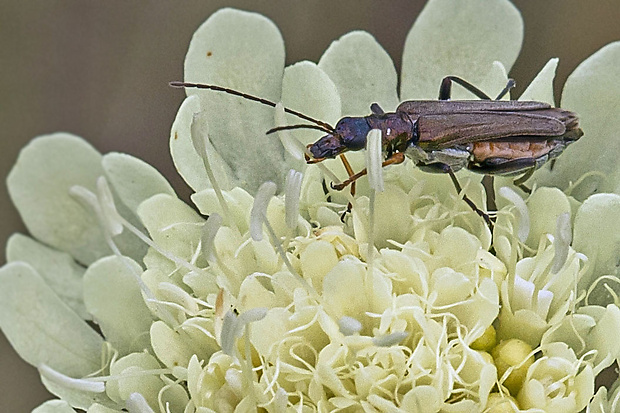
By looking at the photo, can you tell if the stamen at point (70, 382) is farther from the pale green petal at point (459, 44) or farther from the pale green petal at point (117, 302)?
the pale green petal at point (459, 44)

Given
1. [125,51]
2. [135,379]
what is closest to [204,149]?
[135,379]

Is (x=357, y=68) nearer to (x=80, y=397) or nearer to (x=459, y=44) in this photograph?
(x=459, y=44)

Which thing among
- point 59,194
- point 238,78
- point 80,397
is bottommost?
point 80,397

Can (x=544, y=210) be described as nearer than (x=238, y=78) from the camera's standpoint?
Yes

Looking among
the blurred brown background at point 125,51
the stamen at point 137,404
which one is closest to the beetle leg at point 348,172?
the stamen at point 137,404

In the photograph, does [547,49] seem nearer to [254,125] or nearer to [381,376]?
[254,125]

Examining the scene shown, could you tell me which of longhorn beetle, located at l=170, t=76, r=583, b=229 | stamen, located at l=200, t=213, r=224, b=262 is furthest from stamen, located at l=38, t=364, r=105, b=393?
longhorn beetle, located at l=170, t=76, r=583, b=229

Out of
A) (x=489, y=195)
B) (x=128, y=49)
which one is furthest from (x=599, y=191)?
(x=128, y=49)

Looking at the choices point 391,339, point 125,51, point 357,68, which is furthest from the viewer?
point 125,51
